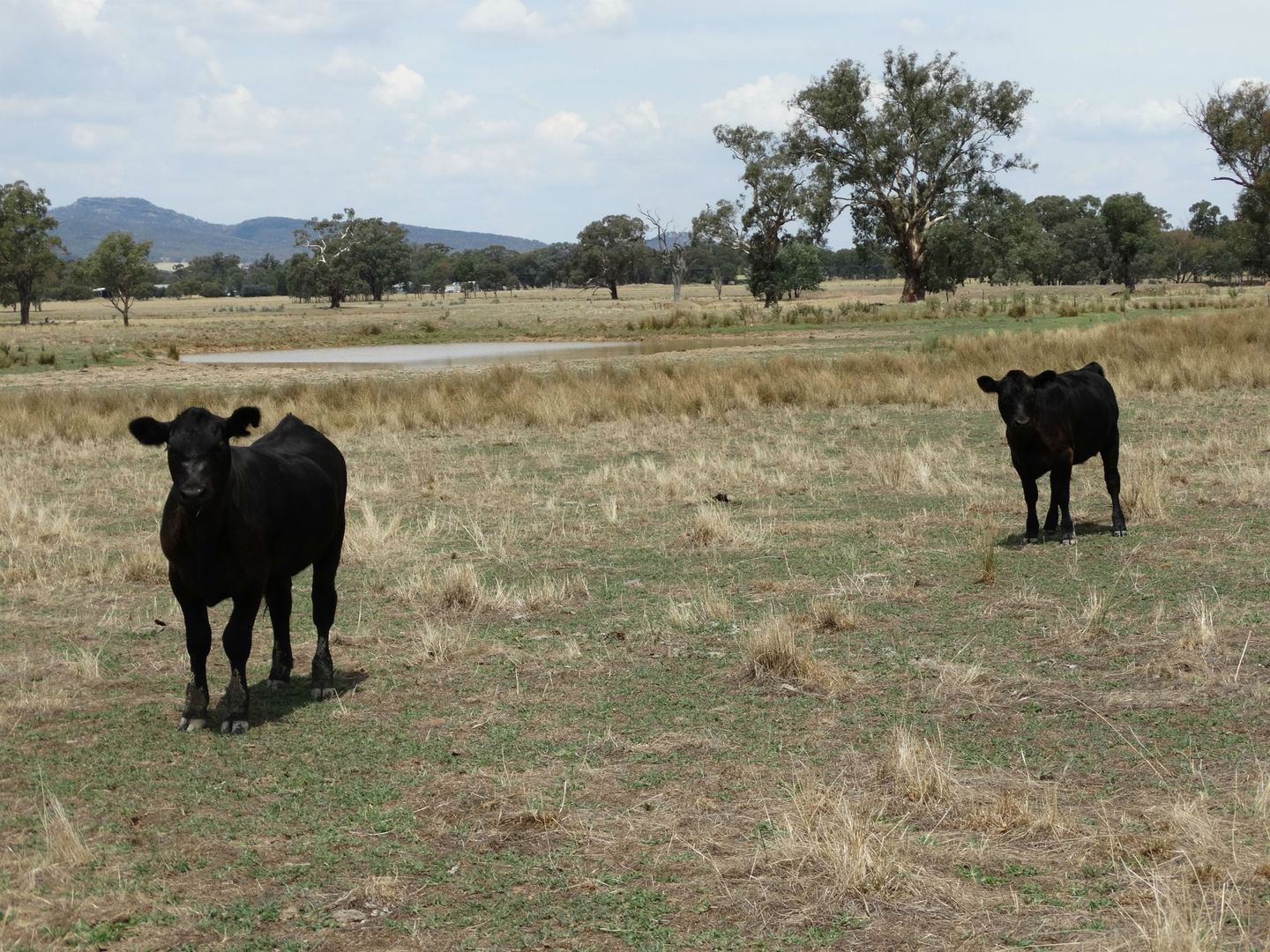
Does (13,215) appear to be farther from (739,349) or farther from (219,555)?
(219,555)

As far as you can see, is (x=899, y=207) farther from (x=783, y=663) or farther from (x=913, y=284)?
(x=783, y=663)

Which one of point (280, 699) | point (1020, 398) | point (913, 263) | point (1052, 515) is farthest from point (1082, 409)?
point (913, 263)

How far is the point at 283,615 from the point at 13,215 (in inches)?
3574

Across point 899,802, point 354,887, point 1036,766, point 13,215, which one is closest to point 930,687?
point 1036,766

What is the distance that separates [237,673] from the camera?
697 centimetres

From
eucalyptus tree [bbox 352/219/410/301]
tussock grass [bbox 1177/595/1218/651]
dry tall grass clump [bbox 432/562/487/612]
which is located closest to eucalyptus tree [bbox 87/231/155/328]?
eucalyptus tree [bbox 352/219/410/301]

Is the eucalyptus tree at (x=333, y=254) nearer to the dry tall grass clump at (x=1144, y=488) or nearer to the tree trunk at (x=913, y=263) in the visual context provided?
the tree trunk at (x=913, y=263)

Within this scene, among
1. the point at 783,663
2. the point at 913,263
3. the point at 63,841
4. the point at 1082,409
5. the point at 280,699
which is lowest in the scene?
the point at 280,699

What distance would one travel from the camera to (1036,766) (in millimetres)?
6062

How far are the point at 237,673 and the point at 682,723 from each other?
7.82ft

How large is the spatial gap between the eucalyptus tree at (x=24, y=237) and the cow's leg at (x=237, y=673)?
88.6m

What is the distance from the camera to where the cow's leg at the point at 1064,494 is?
36.7ft

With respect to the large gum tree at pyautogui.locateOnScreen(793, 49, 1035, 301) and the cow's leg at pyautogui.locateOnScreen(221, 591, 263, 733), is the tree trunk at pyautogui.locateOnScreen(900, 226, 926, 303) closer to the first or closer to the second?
the large gum tree at pyautogui.locateOnScreen(793, 49, 1035, 301)

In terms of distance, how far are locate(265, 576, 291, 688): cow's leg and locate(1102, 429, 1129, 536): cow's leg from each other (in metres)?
7.16
